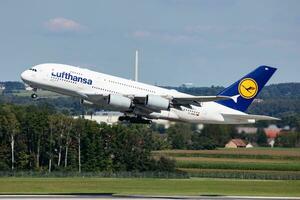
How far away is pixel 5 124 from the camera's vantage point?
420ft

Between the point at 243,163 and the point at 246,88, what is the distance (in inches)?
872

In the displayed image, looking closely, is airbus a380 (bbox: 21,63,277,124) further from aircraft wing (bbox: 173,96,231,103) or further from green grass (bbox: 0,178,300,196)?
green grass (bbox: 0,178,300,196)

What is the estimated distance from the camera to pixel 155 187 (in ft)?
267

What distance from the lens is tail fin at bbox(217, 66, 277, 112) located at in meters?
88.1

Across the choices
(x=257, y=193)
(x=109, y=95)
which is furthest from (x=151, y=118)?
(x=257, y=193)

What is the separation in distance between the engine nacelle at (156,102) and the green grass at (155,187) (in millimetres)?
6794

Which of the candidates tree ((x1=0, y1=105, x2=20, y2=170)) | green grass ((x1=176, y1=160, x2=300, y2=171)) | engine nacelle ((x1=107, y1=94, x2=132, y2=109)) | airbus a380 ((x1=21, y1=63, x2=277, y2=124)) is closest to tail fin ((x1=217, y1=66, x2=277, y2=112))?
airbus a380 ((x1=21, y1=63, x2=277, y2=124))

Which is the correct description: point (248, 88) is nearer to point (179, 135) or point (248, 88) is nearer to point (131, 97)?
point (131, 97)

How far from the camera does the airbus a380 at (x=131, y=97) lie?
8025 centimetres

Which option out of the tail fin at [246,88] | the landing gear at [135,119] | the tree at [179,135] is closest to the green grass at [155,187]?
the landing gear at [135,119]

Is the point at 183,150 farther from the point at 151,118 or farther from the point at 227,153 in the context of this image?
the point at 151,118

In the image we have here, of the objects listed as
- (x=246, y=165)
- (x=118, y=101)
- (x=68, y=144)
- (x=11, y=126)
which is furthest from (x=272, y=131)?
(x=11, y=126)

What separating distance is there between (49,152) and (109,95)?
156 feet

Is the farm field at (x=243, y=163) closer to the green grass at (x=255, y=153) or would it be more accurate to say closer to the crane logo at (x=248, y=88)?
the green grass at (x=255, y=153)
